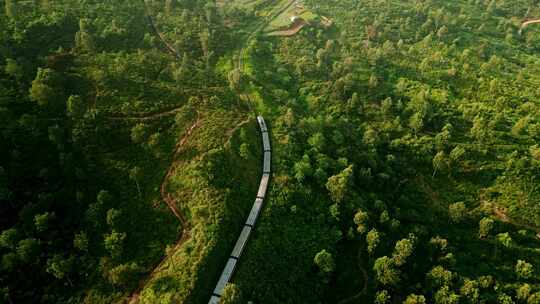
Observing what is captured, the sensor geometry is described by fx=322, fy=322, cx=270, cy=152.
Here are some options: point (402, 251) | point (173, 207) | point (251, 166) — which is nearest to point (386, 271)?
point (402, 251)

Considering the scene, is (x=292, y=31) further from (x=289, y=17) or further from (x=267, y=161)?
(x=267, y=161)

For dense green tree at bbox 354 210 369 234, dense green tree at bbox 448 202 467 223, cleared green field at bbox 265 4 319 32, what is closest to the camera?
dense green tree at bbox 354 210 369 234

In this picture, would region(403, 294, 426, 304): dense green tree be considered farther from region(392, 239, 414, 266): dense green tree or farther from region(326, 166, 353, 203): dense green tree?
region(326, 166, 353, 203): dense green tree

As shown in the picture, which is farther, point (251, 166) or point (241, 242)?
point (251, 166)

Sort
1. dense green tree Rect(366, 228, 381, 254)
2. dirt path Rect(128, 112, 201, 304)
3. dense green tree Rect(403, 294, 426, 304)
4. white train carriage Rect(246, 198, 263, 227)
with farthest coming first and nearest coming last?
white train carriage Rect(246, 198, 263, 227) < dense green tree Rect(366, 228, 381, 254) < dense green tree Rect(403, 294, 426, 304) < dirt path Rect(128, 112, 201, 304)

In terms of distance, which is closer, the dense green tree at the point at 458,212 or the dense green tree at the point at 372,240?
the dense green tree at the point at 372,240

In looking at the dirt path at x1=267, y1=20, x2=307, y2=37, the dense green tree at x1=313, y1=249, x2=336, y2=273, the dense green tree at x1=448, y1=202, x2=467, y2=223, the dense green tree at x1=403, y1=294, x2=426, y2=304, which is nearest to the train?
the dense green tree at x1=313, y1=249, x2=336, y2=273

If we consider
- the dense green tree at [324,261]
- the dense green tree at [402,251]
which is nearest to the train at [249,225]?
the dense green tree at [324,261]

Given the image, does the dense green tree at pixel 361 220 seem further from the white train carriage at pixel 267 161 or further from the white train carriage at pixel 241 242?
the white train carriage at pixel 241 242
